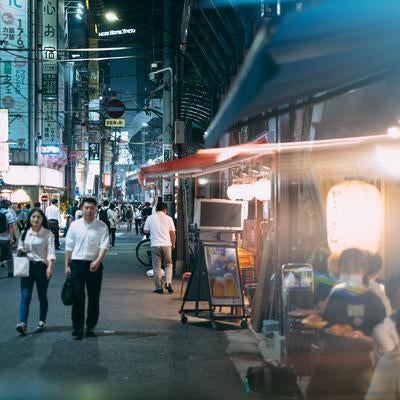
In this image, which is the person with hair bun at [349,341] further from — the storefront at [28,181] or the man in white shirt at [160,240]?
the storefront at [28,181]

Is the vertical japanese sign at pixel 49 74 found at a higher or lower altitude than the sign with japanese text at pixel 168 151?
higher

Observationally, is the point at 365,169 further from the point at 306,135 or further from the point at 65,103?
the point at 65,103

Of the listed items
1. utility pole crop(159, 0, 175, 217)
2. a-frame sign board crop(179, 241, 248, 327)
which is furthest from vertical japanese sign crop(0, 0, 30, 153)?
a-frame sign board crop(179, 241, 248, 327)

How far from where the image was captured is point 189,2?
15.4 meters

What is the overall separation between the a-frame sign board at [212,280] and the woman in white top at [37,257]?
2.19 metres

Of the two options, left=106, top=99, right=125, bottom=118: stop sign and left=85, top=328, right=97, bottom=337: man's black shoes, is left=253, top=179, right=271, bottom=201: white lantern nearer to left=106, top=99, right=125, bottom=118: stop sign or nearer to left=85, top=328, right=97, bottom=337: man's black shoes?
left=85, top=328, right=97, bottom=337: man's black shoes

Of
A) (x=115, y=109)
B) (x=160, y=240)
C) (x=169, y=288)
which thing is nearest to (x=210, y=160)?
(x=160, y=240)

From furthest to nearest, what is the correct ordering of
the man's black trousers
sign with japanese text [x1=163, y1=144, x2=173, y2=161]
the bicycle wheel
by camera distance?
the bicycle wheel
sign with japanese text [x1=163, y1=144, x2=173, y2=161]
the man's black trousers

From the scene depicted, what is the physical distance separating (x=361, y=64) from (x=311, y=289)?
3.69 m

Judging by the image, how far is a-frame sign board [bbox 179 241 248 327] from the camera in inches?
393

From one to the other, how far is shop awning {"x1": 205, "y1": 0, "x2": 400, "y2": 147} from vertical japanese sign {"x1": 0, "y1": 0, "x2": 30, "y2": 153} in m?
30.9

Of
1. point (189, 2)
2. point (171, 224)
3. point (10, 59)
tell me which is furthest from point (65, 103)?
point (171, 224)

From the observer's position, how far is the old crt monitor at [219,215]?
38.5 feet

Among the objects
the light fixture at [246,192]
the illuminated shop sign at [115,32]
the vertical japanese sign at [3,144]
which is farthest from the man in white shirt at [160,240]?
the illuminated shop sign at [115,32]
